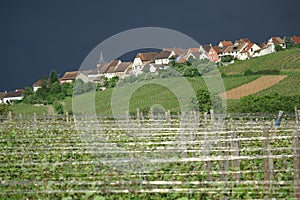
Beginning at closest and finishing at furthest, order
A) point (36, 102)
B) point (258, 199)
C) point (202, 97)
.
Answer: point (258, 199), point (202, 97), point (36, 102)

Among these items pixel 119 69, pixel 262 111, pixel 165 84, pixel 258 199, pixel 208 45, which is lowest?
pixel 258 199

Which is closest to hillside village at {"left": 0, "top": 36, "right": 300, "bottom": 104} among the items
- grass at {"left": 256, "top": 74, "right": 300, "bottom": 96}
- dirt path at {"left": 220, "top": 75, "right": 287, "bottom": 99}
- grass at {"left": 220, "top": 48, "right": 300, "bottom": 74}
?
grass at {"left": 220, "top": 48, "right": 300, "bottom": 74}

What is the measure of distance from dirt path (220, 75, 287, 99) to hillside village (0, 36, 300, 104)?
151ft

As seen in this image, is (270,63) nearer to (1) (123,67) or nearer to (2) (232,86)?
(2) (232,86)

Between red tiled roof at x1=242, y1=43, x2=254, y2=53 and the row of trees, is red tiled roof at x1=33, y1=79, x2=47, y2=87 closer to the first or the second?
red tiled roof at x1=242, y1=43, x2=254, y2=53

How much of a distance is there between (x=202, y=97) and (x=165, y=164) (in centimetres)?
2825

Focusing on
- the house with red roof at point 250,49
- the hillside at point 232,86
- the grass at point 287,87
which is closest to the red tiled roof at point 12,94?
the house with red roof at point 250,49

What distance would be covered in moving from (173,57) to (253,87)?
57087 mm

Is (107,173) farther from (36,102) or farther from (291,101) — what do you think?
(36,102)

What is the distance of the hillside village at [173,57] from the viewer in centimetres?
10044

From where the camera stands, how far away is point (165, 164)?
955 cm

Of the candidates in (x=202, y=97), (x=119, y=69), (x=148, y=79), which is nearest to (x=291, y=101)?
(x=202, y=97)

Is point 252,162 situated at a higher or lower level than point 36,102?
lower

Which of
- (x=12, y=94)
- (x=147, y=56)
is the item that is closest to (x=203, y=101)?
(x=12, y=94)
